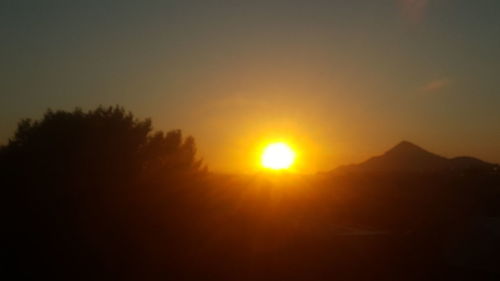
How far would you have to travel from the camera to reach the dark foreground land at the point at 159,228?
2402 centimetres

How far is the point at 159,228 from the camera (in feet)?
92.7

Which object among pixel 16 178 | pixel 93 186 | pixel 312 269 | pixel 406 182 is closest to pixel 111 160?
pixel 93 186

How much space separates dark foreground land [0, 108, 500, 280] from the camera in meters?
24.0

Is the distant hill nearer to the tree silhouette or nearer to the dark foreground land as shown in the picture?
the dark foreground land

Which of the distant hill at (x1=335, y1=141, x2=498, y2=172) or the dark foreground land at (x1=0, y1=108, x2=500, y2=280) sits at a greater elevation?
the distant hill at (x1=335, y1=141, x2=498, y2=172)

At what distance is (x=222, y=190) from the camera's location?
3641cm

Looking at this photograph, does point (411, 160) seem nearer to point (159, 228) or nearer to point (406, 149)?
point (406, 149)

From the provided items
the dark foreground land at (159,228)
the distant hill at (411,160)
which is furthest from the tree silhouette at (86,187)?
the distant hill at (411,160)

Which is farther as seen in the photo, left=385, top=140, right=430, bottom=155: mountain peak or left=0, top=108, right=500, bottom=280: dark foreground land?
left=385, top=140, right=430, bottom=155: mountain peak

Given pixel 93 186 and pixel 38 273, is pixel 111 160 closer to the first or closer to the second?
pixel 93 186

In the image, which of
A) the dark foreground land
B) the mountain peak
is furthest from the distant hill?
the dark foreground land

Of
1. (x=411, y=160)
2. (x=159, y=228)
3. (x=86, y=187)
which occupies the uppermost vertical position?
(x=411, y=160)

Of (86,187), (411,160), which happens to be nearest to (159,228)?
(86,187)

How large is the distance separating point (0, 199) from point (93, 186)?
3.74m
